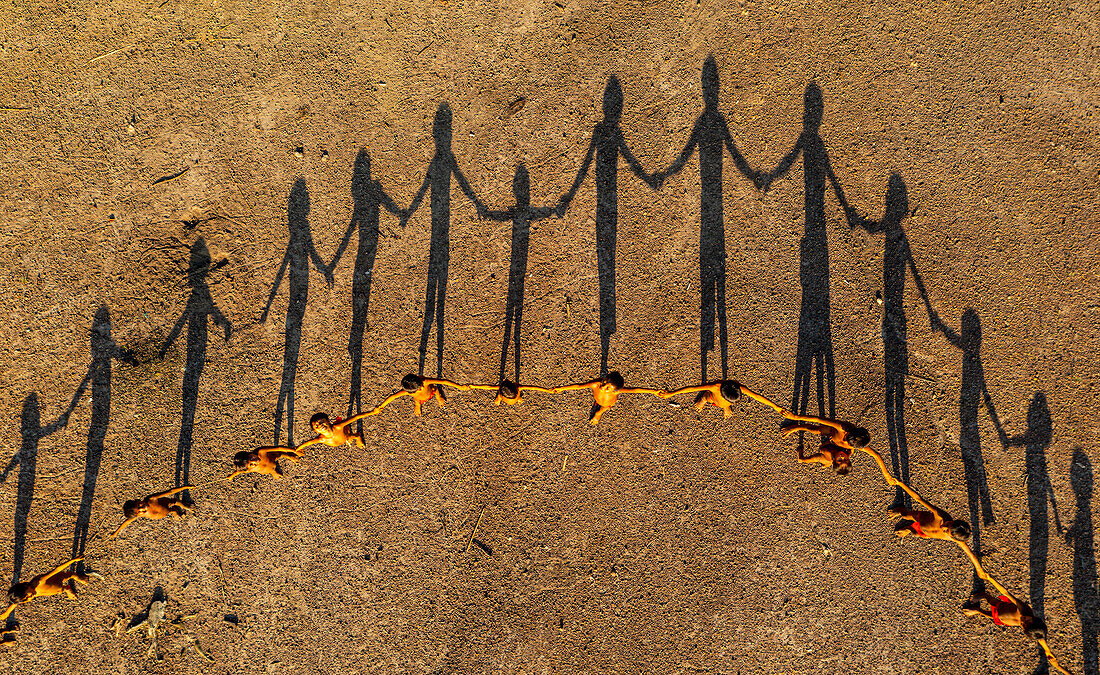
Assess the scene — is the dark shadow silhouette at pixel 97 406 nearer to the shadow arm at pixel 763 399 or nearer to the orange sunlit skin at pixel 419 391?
the orange sunlit skin at pixel 419 391

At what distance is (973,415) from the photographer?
4715 mm

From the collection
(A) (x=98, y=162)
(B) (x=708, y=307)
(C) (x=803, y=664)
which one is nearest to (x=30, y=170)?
(A) (x=98, y=162)

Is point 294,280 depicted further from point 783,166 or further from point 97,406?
point 783,166

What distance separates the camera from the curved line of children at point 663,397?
4.41m

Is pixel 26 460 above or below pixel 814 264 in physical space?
below

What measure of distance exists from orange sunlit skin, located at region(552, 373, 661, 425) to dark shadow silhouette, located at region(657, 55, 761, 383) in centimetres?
65

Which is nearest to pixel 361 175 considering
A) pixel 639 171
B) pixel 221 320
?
pixel 221 320

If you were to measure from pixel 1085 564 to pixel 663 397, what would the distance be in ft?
12.4

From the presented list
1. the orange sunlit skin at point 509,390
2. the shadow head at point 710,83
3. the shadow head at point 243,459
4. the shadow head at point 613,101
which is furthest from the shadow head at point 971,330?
the shadow head at point 243,459

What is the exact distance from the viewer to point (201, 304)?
4824 mm

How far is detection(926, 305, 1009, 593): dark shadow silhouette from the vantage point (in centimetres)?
465

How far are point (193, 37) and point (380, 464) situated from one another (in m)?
4.22

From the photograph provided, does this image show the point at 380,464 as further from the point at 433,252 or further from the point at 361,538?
the point at 433,252

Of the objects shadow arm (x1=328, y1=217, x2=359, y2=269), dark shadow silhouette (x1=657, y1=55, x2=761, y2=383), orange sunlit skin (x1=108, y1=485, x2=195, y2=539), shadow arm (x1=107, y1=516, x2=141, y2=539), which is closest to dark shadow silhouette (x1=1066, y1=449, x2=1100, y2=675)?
dark shadow silhouette (x1=657, y1=55, x2=761, y2=383)
